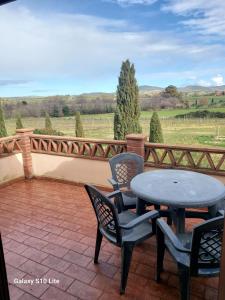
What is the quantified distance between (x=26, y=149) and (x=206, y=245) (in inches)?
169

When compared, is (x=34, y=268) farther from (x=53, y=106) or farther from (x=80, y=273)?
(x=53, y=106)

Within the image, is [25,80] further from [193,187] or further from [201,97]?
[193,187]

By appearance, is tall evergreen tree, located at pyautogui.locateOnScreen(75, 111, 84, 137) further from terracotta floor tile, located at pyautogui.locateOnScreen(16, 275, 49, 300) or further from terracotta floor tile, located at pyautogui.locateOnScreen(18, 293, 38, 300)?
terracotta floor tile, located at pyautogui.locateOnScreen(18, 293, 38, 300)

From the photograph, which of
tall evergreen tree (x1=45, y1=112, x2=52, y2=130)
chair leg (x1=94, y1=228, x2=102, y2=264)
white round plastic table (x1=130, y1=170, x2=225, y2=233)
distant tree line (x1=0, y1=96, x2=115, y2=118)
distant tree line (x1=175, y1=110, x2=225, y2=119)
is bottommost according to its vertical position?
chair leg (x1=94, y1=228, x2=102, y2=264)

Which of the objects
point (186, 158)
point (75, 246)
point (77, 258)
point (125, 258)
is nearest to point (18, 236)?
point (75, 246)

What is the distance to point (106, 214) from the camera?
2.01 m

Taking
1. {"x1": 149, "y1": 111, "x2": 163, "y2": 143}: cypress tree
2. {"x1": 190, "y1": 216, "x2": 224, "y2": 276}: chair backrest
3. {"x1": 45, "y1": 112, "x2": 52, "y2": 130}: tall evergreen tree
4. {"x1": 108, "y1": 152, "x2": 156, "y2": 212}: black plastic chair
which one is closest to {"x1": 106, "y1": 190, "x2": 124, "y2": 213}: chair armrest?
{"x1": 108, "y1": 152, "x2": 156, "y2": 212}: black plastic chair

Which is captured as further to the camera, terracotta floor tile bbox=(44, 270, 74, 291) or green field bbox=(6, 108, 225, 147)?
green field bbox=(6, 108, 225, 147)

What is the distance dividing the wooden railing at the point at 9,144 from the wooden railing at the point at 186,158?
286cm

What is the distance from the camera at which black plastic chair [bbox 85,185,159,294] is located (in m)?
1.90

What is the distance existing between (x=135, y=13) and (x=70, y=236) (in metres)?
5.65

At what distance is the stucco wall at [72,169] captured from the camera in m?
4.43

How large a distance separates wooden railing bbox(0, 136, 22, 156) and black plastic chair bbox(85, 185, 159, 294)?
11.1ft

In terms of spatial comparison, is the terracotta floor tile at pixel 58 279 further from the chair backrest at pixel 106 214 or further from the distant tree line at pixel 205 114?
the distant tree line at pixel 205 114
